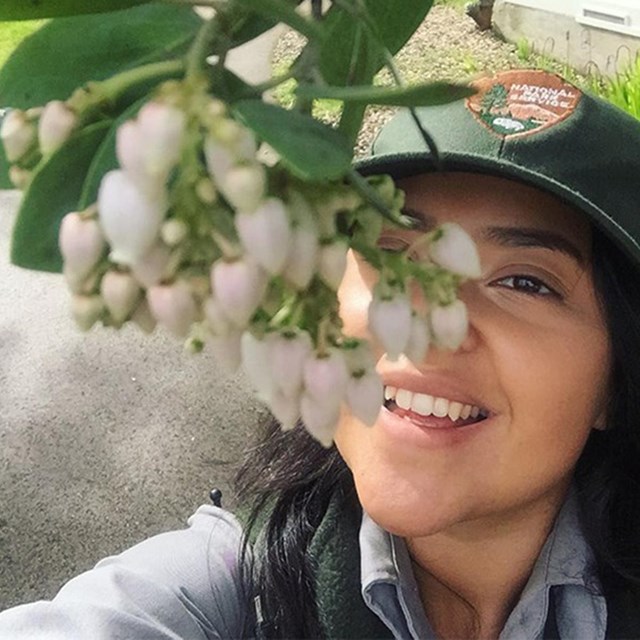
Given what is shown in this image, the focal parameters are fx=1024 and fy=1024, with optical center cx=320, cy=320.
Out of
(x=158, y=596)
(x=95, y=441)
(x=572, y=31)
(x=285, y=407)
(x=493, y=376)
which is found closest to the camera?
(x=285, y=407)

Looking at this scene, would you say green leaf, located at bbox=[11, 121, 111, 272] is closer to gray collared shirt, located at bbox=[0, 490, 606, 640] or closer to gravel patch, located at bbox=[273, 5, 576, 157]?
gray collared shirt, located at bbox=[0, 490, 606, 640]

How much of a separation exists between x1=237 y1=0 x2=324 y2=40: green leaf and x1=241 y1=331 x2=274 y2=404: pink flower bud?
0.11 metres

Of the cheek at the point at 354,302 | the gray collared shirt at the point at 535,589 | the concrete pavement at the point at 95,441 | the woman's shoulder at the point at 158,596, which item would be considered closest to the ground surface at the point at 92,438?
the concrete pavement at the point at 95,441

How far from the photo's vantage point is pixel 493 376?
0.87 meters

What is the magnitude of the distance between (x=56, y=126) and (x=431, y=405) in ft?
1.89

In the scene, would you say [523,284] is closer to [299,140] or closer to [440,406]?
[440,406]

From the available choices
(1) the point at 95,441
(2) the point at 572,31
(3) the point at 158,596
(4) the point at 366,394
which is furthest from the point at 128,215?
(2) the point at 572,31

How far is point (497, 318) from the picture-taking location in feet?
2.92

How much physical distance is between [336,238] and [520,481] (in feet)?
2.05

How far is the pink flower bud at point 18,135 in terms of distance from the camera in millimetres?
367

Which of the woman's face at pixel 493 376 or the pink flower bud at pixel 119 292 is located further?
the woman's face at pixel 493 376

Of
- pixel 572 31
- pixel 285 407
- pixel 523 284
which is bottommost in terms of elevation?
pixel 572 31

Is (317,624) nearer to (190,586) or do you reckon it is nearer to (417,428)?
(190,586)

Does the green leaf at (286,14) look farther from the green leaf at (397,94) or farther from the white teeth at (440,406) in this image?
the white teeth at (440,406)
